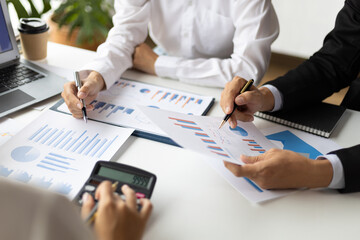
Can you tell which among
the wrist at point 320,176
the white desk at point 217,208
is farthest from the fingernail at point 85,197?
the wrist at point 320,176

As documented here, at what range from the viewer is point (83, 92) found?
1113mm

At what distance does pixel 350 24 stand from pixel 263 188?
2.33ft

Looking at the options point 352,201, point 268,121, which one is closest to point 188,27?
point 268,121

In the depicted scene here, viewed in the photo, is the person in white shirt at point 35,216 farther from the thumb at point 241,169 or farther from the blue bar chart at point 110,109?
the blue bar chart at point 110,109

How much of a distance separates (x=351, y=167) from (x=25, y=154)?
0.82 meters

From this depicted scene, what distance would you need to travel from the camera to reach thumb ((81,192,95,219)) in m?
0.70

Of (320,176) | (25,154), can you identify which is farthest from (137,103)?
(320,176)

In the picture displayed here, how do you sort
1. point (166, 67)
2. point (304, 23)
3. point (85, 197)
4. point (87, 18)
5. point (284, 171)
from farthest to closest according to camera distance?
point (304, 23)
point (87, 18)
point (166, 67)
point (284, 171)
point (85, 197)

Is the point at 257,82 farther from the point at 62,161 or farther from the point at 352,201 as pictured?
the point at 62,161

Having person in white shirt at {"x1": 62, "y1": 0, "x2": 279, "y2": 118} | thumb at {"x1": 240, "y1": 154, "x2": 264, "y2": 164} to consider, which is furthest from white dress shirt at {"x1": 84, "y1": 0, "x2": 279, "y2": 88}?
thumb at {"x1": 240, "y1": 154, "x2": 264, "y2": 164}

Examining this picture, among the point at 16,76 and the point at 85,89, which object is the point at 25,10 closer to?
the point at 16,76

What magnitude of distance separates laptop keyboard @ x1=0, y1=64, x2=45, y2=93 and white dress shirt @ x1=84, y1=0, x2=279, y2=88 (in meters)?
0.19

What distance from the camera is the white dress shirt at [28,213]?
1.19 feet

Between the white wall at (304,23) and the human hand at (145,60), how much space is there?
1817 mm
